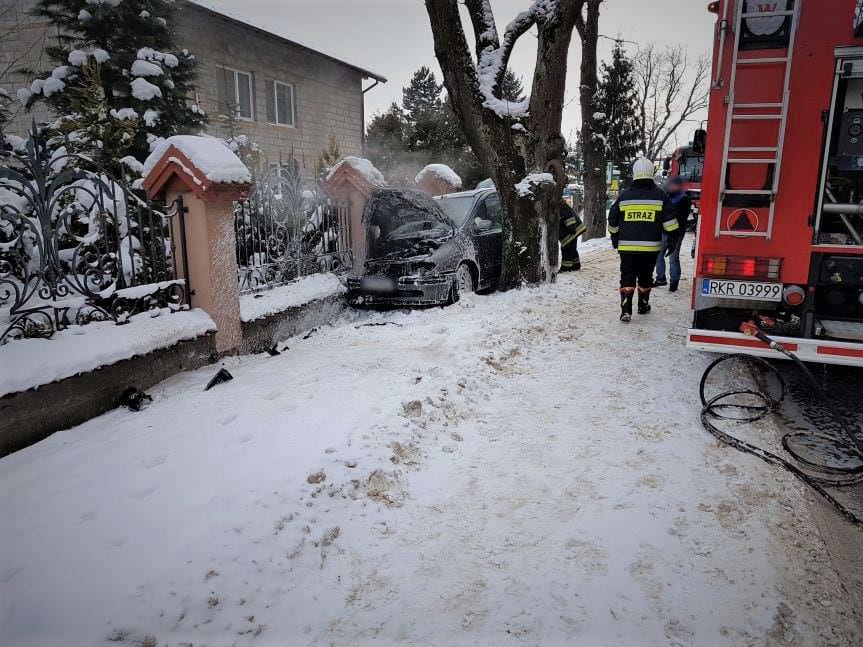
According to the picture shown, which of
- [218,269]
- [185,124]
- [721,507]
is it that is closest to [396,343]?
[218,269]

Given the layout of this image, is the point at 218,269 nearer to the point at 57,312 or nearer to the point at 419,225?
the point at 57,312

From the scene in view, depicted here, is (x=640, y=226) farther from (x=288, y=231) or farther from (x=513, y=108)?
(x=288, y=231)

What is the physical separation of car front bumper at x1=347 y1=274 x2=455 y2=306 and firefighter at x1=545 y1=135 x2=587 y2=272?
2.75 meters

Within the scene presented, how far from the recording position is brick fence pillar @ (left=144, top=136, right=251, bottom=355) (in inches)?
194

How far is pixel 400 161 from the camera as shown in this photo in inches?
861

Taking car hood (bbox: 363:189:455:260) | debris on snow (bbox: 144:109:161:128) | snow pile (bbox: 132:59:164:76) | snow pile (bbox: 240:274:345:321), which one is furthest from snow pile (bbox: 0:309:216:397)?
snow pile (bbox: 132:59:164:76)

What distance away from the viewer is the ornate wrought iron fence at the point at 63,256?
12.5 ft

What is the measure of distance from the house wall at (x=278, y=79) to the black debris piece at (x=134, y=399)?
9.47 m

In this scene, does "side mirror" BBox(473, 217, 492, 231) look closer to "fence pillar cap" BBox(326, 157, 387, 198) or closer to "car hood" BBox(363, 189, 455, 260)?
"car hood" BBox(363, 189, 455, 260)

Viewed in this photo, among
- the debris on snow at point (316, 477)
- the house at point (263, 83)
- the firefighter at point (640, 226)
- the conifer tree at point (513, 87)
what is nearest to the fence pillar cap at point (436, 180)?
the house at point (263, 83)

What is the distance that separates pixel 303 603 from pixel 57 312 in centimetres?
303

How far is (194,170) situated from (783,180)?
5026mm

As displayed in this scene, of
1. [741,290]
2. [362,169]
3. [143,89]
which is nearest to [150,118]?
[143,89]

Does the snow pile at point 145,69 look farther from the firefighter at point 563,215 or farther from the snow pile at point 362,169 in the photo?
the firefighter at point 563,215
